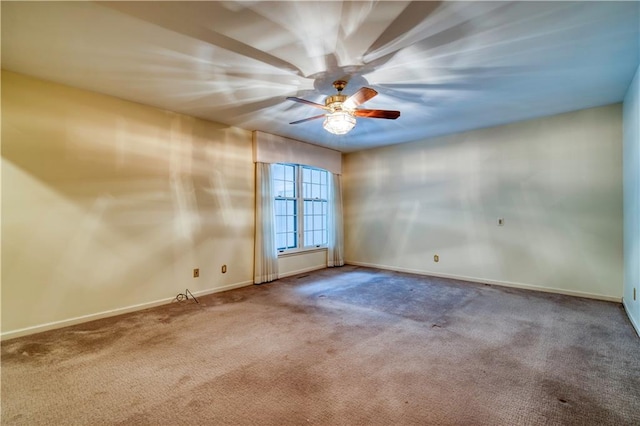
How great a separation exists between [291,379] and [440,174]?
4.33 m

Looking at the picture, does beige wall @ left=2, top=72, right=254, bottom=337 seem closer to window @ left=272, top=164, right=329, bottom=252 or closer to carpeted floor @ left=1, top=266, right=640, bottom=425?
carpeted floor @ left=1, top=266, right=640, bottom=425

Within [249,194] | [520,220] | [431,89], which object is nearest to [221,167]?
[249,194]

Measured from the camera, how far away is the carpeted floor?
5.48ft

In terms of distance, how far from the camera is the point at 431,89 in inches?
124

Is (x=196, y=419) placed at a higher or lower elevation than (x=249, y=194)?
lower

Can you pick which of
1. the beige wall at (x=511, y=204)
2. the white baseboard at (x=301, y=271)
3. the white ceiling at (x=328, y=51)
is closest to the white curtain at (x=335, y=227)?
the white baseboard at (x=301, y=271)

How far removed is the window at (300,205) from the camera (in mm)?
5285

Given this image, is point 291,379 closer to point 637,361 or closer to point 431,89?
point 637,361

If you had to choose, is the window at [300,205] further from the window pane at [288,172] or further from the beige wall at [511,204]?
the beige wall at [511,204]

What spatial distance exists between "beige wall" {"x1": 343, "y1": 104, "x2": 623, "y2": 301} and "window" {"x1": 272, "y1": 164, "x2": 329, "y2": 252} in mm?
1015

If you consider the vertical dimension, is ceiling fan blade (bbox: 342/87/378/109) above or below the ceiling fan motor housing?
below

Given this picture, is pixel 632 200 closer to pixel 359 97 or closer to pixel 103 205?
pixel 359 97

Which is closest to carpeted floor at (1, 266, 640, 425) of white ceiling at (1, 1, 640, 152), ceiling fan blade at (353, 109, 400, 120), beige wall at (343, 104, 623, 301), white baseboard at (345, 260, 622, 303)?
white baseboard at (345, 260, 622, 303)

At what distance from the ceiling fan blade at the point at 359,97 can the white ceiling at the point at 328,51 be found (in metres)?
0.31
